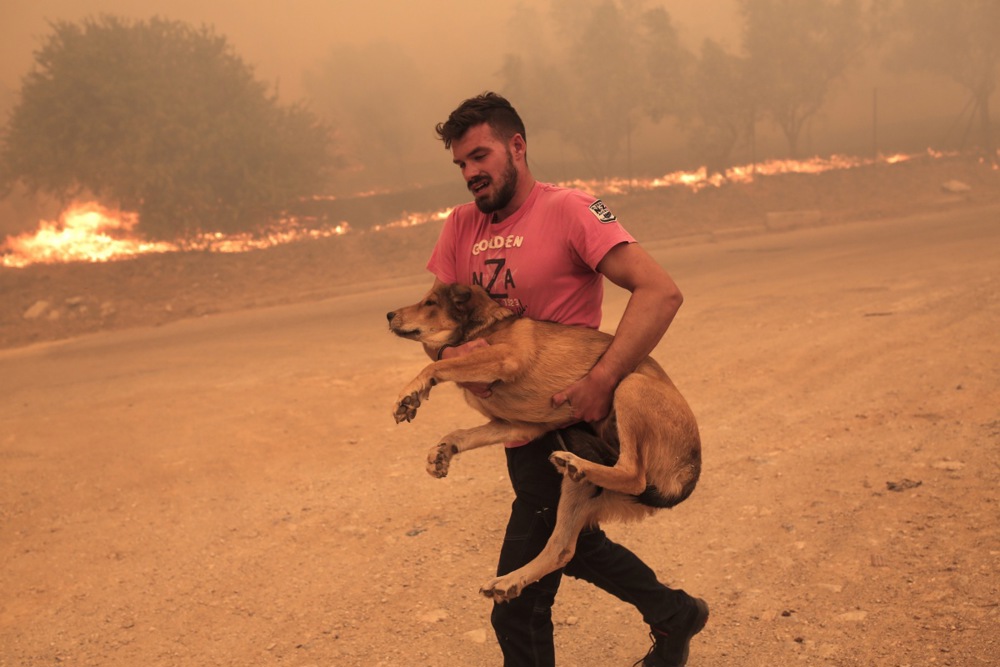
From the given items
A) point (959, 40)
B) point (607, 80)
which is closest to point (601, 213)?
point (607, 80)

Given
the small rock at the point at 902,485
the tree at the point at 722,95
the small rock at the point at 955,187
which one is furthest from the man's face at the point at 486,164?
the tree at the point at 722,95

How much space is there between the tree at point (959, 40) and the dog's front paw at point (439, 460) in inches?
Answer: 1602

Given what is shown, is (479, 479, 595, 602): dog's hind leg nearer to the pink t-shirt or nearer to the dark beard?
the pink t-shirt

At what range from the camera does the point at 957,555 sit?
4223 millimetres

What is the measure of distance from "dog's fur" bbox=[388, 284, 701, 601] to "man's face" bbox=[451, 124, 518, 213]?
0.40 m

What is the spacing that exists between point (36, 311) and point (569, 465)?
1847 centimetres

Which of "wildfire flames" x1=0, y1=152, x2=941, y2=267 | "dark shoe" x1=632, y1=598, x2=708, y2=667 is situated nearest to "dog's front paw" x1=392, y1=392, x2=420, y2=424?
"dark shoe" x1=632, y1=598, x2=708, y2=667

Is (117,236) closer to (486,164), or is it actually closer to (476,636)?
(476,636)

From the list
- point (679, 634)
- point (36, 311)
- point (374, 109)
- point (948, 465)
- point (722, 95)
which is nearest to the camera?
point (679, 634)

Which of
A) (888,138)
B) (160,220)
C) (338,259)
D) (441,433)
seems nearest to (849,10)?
(888,138)

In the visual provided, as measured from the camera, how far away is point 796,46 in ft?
125

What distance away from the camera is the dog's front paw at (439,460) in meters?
2.99

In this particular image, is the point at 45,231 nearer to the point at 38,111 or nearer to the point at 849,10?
the point at 38,111

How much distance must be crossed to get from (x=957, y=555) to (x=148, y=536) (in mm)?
4828
